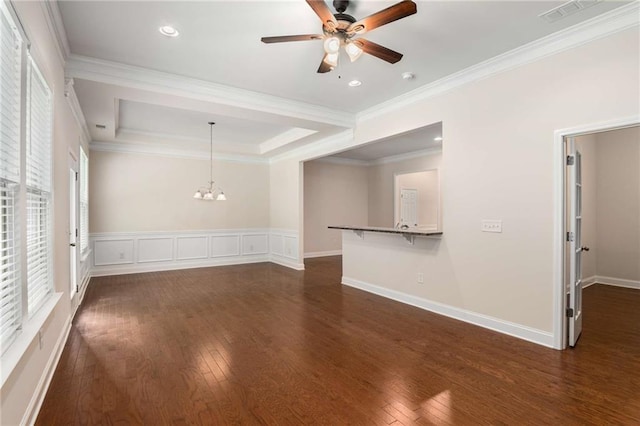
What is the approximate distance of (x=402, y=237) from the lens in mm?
4629

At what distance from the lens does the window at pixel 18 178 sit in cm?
168

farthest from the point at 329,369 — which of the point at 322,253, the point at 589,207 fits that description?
the point at 322,253

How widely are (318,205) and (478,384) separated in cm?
705

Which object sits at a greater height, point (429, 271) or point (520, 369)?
point (429, 271)

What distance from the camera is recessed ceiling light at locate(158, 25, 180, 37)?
2.81 m

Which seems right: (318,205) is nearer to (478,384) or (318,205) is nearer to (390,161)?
(390,161)

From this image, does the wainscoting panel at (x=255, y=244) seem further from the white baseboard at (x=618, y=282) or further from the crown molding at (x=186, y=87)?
the white baseboard at (x=618, y=282)

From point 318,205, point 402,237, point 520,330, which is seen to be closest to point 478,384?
point 520,330

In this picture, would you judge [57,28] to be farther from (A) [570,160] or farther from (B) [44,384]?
(A) [570,160]

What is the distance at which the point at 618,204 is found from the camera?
17.8 feet

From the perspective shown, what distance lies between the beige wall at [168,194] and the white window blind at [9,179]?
537 centimetres

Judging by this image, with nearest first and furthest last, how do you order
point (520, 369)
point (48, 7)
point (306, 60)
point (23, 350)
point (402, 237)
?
point (23, 350), point (48, 7), point (520, 369), point (306, 60), point (402, 237)

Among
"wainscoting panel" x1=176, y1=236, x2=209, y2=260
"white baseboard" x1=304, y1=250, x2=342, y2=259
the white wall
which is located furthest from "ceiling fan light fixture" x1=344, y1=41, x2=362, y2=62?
"white baseboard" x1=304, y1=250, x2=342, y2=259

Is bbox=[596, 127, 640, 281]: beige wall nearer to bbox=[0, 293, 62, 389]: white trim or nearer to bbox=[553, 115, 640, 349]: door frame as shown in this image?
bbox=[553, 115, 640, 349]: door frame
